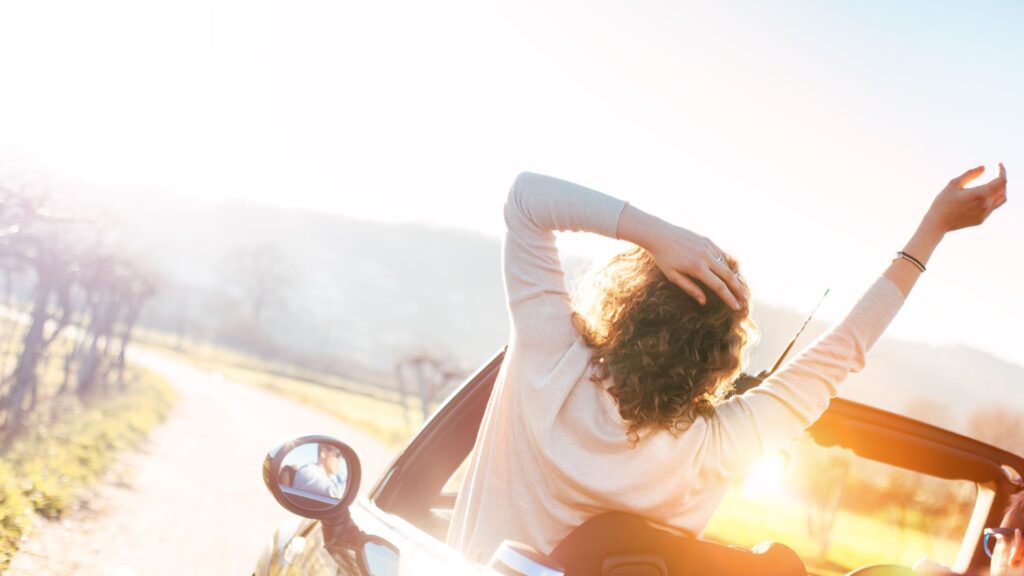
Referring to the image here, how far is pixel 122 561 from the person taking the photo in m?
8.56

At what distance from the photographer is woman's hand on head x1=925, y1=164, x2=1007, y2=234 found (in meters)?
2.06

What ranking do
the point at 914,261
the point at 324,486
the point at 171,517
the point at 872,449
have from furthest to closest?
the point at 171,517 → the point at 872,449 → the point at 324,486 → the point at 914,261

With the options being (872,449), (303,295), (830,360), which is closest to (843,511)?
(872,449)

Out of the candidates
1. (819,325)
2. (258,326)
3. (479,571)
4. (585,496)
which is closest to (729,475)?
(585,496)

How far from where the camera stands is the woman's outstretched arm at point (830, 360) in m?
Answer: 1.88

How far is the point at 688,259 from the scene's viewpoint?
70.1 inches

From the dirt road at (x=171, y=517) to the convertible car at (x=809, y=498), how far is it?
495mm

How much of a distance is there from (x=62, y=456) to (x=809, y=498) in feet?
42.8

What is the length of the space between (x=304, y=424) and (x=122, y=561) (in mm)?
→ 26055

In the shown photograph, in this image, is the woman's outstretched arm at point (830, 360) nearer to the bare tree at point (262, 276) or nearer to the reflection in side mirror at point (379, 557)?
the reflection in side mirror at point (379, 557)

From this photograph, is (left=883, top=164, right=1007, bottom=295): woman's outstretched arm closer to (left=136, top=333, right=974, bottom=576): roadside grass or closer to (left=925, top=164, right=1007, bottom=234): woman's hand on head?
(left=925, top=164, right=1007, bottom=234): woman's hand on head

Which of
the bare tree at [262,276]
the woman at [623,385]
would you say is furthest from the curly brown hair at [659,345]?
the bare tree at [262,276]

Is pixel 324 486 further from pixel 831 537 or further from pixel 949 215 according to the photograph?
pixel 949 215

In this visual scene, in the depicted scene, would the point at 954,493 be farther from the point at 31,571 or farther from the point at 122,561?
the point at 122,561
